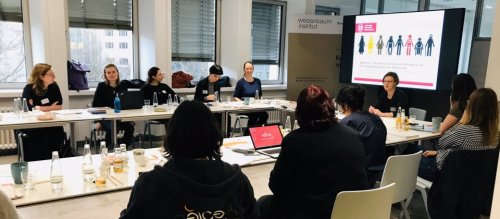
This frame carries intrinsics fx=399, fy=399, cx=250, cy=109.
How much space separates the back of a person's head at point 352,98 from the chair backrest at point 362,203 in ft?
3.30

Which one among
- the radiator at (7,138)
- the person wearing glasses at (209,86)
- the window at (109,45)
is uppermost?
the window at (109,45)

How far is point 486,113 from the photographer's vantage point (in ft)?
9.41

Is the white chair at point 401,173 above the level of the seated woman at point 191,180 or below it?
below

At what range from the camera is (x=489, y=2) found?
531 centimetres

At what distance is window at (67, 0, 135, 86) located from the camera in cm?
570

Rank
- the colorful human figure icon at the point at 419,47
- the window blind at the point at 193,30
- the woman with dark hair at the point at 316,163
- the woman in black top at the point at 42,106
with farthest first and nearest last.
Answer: the window blind at the point at 193,30 < the colorful human figure icon at the point at 419,47 < the woman in black top at the point at 42,106 < the woman with dark hair at the point at 316,163

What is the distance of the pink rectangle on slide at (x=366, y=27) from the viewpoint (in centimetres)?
626

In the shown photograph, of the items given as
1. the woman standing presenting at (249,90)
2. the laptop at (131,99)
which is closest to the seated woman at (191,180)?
the laptop at (131,99)

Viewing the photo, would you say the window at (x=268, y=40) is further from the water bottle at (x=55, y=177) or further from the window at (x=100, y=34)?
the water bottle at (x=55, y=177)

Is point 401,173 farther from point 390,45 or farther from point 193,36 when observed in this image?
point 193,36

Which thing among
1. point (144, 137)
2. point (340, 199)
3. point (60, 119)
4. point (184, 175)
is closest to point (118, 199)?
point (184, 175)

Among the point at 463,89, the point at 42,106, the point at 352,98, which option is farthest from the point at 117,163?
the point at 463,89

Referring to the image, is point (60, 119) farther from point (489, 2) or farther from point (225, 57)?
point (489, 2)

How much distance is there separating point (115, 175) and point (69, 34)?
404cm
